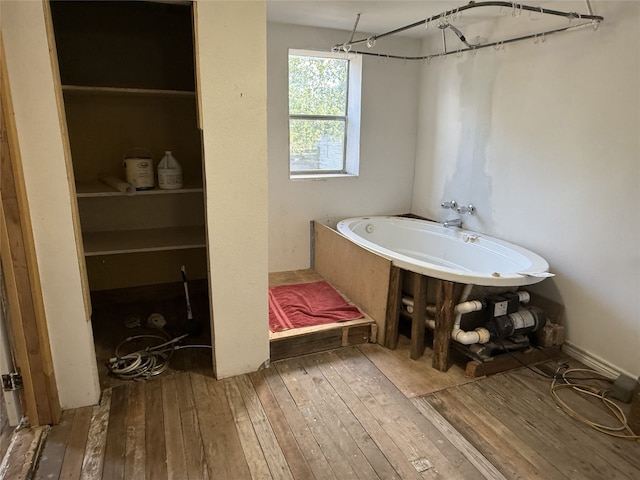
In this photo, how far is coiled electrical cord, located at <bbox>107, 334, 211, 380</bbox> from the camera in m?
2.34

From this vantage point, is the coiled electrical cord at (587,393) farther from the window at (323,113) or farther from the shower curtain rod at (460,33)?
the window at (323,113)

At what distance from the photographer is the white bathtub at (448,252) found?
2.41 metres

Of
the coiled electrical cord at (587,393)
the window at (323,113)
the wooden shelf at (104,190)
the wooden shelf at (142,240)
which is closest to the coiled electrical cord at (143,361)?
the wooden shelf at (142,240)

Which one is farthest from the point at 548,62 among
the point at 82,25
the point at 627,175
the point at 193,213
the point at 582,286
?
the point at 82,25

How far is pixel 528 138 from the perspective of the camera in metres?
2.88

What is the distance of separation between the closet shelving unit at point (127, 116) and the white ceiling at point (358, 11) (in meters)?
0.71

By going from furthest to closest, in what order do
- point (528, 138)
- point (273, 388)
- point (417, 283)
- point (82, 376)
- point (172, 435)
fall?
1. point (528, 138)
2. point (417, 283)
3. point (273, 388)
4. point (82, 376)
5. point (172, 435)

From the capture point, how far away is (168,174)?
2465mm

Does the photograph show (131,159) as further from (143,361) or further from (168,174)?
(143,361)

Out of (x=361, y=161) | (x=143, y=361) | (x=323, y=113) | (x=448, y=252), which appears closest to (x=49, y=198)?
(x=143, y=361)

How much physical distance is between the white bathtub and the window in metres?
0.61

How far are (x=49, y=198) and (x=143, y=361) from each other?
109 centimetres

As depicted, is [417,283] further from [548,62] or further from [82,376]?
[82,376]

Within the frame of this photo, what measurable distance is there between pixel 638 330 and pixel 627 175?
848mm
